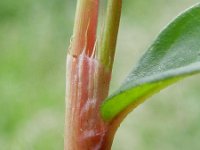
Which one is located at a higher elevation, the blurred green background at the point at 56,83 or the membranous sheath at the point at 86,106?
the membranous sheath at the point at 86,106

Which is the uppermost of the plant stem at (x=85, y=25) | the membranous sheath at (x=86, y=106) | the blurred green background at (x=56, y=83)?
the plant stem at (x=85, y=25)

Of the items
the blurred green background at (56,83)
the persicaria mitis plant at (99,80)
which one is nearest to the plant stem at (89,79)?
the persicaria mitis plant at (99,80)

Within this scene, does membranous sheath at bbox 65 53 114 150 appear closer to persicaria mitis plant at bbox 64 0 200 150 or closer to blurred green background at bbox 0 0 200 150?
persicaria mitis plant at bbox 64 0 200 150

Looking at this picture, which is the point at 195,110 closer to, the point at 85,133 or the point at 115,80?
the point at 115,80

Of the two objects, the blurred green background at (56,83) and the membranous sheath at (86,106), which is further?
the blurred green background at (56,83)

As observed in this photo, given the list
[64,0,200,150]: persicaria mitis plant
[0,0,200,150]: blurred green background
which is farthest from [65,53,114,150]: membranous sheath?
[0,0,200,150]: blurred green background

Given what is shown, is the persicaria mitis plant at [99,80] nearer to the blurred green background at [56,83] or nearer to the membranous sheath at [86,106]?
the membranous sheath at [86,106]

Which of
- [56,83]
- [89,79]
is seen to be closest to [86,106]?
[89,79]

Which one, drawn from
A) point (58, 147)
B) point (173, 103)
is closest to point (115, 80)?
point (173, 103)
